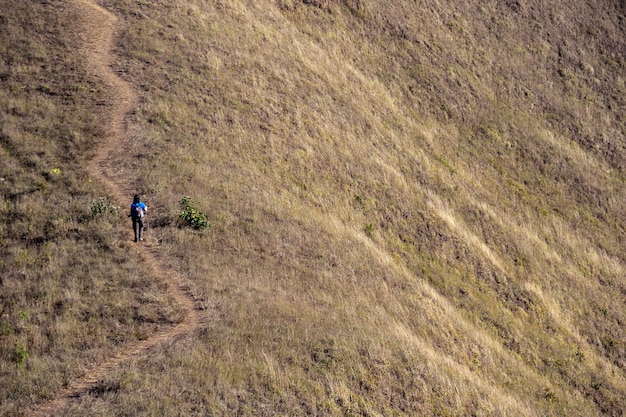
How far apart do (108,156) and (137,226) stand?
535 cm

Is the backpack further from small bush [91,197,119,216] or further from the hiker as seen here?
small bush [91,197,119,216]

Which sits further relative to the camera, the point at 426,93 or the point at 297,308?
the point at 426,93

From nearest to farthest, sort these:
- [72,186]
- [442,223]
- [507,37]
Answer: [72,186], [442,223], [507,37]

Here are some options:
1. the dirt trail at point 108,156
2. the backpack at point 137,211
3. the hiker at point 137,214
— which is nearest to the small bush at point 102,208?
the dirt trail at point 108,156

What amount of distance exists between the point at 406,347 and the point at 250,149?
454 inches

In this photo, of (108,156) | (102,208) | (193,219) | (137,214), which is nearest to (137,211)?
(137,214)

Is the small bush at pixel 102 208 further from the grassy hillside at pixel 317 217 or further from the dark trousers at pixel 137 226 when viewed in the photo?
the dark trousers at pixel 137 226

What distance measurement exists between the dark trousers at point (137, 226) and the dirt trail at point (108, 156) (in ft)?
1.08

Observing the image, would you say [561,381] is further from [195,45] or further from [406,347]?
[195,45]

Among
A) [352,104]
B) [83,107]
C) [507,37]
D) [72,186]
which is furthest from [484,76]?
[72,186]

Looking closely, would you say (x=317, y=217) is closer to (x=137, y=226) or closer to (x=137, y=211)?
(x=137, y=226)

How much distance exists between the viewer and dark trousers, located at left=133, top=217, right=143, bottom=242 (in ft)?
58.8

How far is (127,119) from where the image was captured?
24.4 m

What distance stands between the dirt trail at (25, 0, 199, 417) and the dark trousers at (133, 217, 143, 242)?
0.33m
